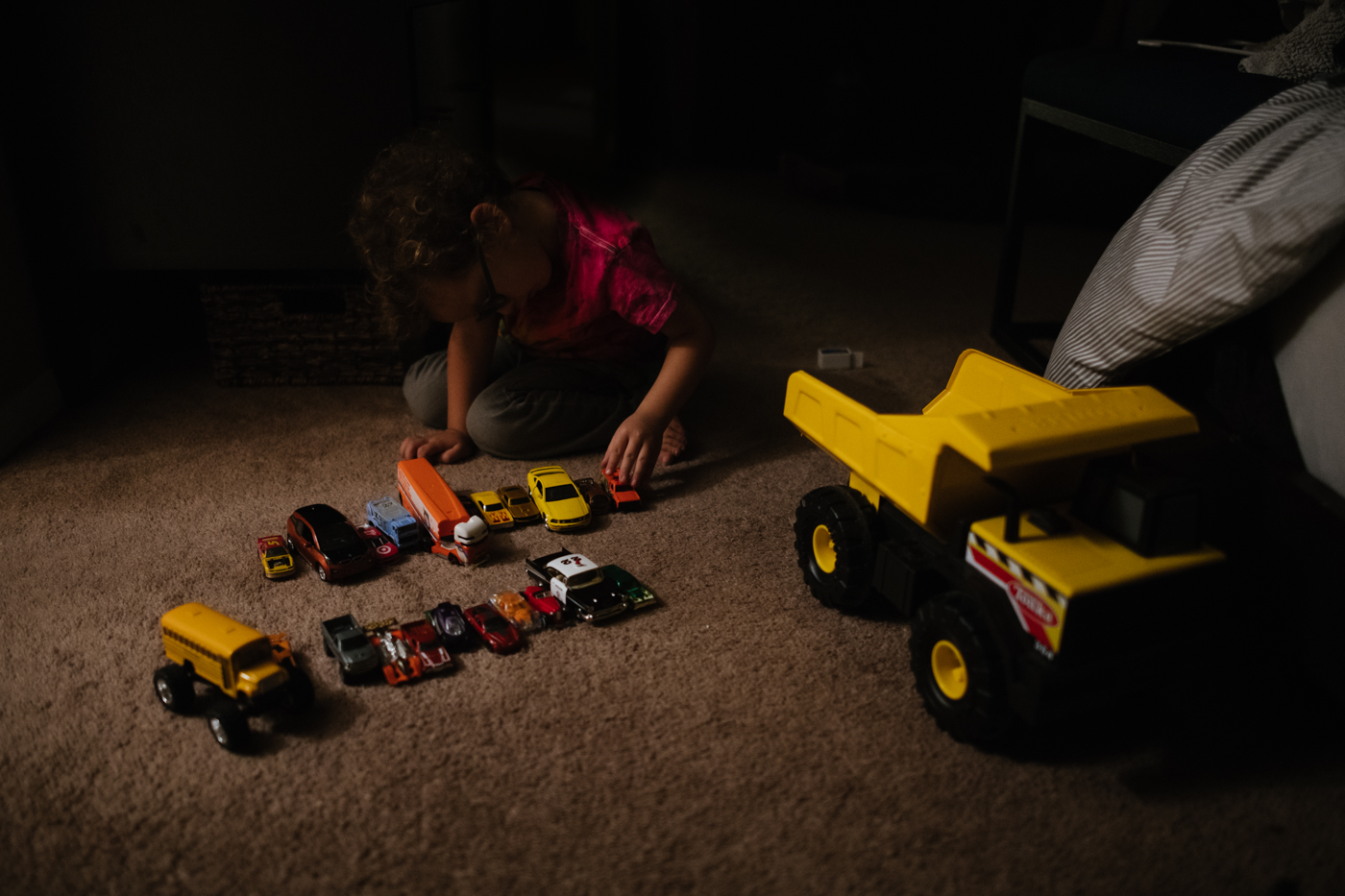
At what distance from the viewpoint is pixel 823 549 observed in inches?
36.9

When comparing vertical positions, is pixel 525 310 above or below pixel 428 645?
above

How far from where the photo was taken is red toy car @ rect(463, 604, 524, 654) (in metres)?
0.86

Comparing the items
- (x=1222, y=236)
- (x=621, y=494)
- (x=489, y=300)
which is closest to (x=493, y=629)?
(x=621, y=494)

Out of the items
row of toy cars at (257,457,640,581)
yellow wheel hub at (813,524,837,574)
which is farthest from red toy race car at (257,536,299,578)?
yellow wheel hub at (813,524,837,574)

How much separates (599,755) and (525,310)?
0.66m

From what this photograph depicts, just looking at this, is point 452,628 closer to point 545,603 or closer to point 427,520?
point 545,603

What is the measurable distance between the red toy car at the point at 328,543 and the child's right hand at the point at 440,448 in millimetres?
210

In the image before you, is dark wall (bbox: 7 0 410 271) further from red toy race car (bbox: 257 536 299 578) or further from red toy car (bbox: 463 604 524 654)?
red toy car (bbox: 463 604 524 654)

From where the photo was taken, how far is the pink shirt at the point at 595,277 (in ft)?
3.71

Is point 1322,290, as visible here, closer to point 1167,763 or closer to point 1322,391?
point 1322,391

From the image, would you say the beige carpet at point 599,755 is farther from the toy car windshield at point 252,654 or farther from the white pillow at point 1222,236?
the white pillow at point 1222,236

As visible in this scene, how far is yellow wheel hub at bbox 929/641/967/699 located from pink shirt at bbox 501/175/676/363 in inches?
21.0

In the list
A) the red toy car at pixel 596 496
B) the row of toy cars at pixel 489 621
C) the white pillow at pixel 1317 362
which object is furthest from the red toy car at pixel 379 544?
the white pillow at pixel 1317 362

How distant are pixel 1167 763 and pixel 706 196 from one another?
7.00 ft
